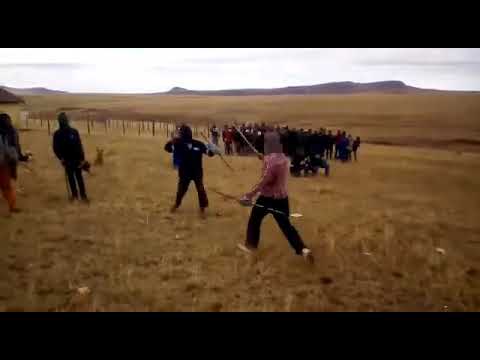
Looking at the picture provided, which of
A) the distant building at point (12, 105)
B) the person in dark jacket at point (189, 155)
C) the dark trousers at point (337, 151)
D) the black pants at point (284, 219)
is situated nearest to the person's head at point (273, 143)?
the black pants at point (284, 219)

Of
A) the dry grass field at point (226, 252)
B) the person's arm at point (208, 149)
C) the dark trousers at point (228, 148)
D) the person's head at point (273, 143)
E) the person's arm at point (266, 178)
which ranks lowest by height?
the dry grass field at point (226, 252)

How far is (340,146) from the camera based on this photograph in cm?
1834

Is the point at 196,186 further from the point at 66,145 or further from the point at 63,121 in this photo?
the point at 63,121

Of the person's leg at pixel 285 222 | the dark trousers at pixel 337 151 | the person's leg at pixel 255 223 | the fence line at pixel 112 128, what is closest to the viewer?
the person's leg at pixel 285 222

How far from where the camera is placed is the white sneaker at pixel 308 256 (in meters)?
5.52

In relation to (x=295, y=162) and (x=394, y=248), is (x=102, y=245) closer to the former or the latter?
(x=394, y=248)

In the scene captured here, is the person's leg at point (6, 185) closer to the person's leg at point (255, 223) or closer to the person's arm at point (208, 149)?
the person's arm at point (208, 149)

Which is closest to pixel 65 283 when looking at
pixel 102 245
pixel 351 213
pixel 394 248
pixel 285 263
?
pixel 102 245

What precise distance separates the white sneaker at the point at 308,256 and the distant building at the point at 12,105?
24999mm

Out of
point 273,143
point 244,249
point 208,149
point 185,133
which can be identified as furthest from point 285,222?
point 185,133

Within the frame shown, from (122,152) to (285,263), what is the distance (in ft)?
42.6

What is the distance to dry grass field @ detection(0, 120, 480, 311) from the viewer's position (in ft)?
15.6

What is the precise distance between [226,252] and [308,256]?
1.22m

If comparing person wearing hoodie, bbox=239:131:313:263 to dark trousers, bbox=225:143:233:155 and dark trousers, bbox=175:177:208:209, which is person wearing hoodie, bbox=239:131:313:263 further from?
dark trousers, bbox=225:143:233:155
